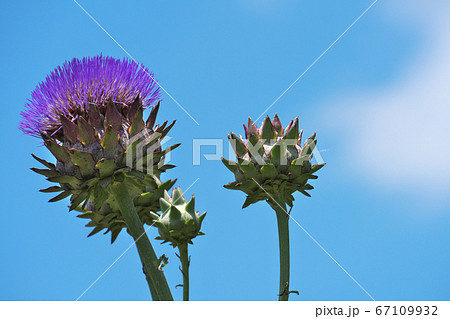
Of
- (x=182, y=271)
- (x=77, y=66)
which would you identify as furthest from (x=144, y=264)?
(x=77, y=66)

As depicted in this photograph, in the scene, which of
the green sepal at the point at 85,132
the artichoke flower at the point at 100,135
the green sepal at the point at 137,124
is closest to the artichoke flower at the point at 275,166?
the artichoke flower at the point at 100,135

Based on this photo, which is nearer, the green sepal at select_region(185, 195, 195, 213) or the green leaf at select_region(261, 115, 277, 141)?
the green sepal at select_region(185, 195, 195, 213)

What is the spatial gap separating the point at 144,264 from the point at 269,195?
0.91m

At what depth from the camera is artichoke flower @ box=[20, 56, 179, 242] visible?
8.56 ft

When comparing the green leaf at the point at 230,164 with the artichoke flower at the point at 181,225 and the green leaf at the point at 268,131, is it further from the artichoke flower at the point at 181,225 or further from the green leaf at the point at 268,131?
the artichoke flower at the point at 181,225

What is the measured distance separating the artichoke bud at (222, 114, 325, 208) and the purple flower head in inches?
29.4

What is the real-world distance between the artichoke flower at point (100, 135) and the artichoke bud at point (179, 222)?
0.59ft

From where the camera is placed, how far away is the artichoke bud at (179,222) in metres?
2.62

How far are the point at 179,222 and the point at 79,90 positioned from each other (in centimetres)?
103

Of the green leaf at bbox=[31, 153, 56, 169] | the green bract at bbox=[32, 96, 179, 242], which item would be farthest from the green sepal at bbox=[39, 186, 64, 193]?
the green leaf at bbox=[31, 153, 56, 169]

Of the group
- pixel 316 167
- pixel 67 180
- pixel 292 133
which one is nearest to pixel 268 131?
pixel 292 133

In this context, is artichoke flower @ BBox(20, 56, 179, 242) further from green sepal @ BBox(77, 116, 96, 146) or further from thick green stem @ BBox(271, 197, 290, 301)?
thick green stem @ BBox(271, 197, 290, 301)
